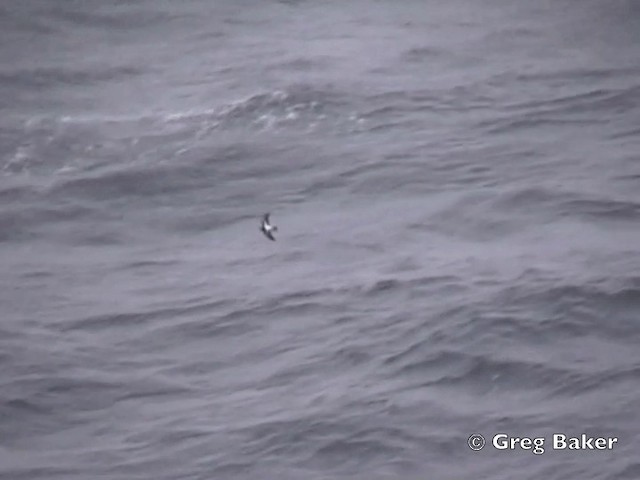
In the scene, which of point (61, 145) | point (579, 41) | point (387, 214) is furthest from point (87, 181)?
point (579, 41)

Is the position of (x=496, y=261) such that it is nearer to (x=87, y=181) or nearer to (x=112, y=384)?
→ (x=112, y=384)

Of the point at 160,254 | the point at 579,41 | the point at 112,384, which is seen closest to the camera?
the point at 112,384

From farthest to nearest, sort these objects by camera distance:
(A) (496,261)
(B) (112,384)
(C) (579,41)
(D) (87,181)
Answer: (C) (579,41)
(D) (87,181)
(A) (496,261)
(B) (112,384)

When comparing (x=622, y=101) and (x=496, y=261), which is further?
(x=622, y=101)

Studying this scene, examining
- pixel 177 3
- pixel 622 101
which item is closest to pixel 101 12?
pixel 177 3

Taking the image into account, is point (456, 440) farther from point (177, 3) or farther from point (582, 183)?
point (177, 3)

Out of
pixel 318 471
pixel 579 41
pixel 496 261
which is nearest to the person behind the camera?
pixel 318 471
